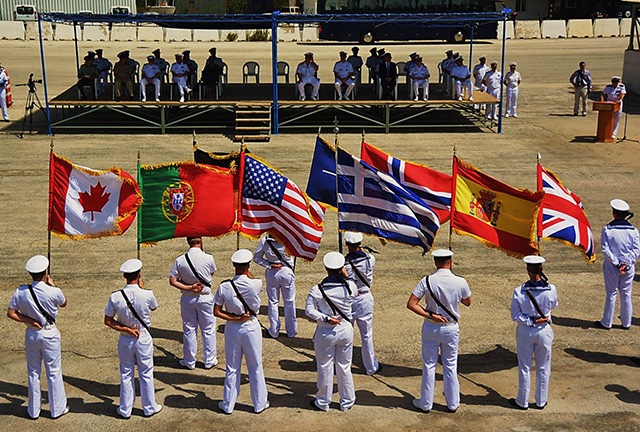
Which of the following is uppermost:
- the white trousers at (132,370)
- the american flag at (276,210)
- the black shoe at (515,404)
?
the american flag at (276,210)

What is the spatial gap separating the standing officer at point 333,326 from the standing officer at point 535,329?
192cm

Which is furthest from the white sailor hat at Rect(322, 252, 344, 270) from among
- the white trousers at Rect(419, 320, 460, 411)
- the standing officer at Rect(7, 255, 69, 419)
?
the standing officer at Rect(7, 255, 69, 419)

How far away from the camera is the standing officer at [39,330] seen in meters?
8.81

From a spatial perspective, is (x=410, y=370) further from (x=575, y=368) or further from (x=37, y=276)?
(x=37, y=276)

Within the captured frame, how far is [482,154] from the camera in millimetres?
22344

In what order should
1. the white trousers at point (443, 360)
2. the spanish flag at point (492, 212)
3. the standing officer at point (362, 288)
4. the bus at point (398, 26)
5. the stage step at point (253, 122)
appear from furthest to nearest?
1. the bus at point (398, 26)
2. the stage step at point (253, 122)
3. the spanish flag at point (492, 212)
4. the standing officer at point (362, 288)
5. the white trousers at point (443, 360)

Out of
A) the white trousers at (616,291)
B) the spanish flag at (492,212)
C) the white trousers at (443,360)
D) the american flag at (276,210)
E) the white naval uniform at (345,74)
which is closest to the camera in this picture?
the white trousers at (443,360)

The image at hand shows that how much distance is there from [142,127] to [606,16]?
121ft

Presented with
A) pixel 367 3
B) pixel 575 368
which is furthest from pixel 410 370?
pixel 367 3

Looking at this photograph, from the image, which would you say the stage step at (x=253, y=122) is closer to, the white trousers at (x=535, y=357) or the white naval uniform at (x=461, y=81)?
the white naval uniform at (x=461, y=81)

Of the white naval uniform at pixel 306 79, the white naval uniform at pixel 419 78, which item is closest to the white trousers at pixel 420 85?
the white naval uniform at pixel 419 78

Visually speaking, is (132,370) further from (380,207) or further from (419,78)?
(419,78)

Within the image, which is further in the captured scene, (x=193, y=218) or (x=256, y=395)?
(x=193, y=218)

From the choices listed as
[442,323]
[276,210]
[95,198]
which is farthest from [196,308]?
[442,323]
